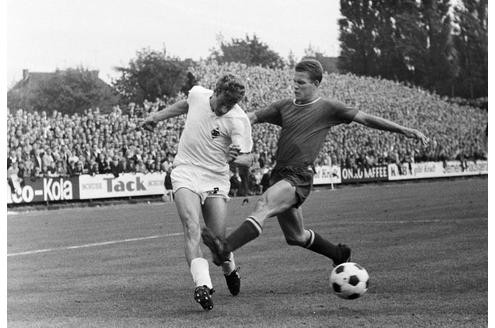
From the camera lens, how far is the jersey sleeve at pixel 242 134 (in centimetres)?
811

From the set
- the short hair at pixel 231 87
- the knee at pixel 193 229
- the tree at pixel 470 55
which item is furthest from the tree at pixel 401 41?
the short hair at pixel 231 87

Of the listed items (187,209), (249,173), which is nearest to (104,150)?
(249,173)

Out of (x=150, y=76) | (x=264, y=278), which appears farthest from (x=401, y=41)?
(x=264, y=278)

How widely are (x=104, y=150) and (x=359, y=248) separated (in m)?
15.7

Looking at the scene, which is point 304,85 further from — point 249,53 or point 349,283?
point 249,53

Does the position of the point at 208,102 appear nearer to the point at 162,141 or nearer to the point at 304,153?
the point at 304,153

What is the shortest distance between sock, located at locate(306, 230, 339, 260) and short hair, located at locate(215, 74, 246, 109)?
6.63ft

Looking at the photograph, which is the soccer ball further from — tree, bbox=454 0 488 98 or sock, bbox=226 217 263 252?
tree, bbox=454 0 488 98

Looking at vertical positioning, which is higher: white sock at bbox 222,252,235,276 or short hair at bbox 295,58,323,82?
short hair at bbox 295,58,323,82

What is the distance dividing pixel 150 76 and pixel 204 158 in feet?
153

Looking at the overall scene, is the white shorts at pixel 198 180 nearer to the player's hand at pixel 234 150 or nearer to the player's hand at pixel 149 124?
the player's hand at pixel 149 124

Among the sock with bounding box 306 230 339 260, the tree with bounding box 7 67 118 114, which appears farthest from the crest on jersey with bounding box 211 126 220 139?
the tree with bounding box 7 67 118 114

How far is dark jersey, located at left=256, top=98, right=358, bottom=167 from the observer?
27.7 ft

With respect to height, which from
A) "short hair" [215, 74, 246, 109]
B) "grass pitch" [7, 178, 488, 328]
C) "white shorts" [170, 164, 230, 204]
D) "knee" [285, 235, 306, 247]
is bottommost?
"grass pitch" [7, 178, 488, 328]
